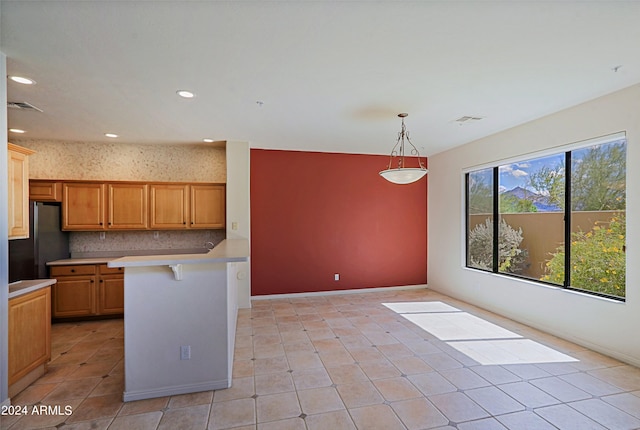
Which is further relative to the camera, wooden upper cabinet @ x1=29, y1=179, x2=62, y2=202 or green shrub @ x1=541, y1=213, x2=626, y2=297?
wooden upper cabinet @ x1=29, y1=179, x2=62, y2=202

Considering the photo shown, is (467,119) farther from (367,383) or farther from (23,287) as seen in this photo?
(23,287)

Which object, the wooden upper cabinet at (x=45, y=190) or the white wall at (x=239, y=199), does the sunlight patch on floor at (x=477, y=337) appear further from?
the wooden upper cabinet at (x=45, y=190)

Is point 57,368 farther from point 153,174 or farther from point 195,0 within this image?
point 195,0

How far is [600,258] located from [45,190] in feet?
24.0

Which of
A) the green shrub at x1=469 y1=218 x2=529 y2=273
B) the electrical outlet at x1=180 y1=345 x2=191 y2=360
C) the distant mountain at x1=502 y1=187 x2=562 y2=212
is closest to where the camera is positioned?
the electrical outlet at x1=180 y1=345 x2=191 y2=360

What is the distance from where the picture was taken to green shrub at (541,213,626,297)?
3301mm

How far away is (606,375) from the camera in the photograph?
9.36 feet

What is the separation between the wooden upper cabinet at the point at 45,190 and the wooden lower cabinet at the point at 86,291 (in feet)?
3.36

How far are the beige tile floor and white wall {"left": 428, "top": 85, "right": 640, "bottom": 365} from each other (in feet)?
0.83

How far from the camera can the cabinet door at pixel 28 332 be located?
2.53 meters

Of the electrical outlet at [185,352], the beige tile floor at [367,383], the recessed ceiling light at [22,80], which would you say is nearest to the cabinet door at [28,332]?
the beige tile floor at [367,383]

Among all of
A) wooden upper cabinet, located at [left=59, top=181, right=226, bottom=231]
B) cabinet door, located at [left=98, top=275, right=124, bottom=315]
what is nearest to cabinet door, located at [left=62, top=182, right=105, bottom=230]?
wooden upper cabinet, located at [left=59, top=181, right=226, bottom=231]

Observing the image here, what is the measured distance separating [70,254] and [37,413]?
10.7 feet

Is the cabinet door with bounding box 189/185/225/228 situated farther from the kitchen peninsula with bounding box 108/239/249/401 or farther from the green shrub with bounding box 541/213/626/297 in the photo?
the green shrub with bounding box 541/213/626/297
